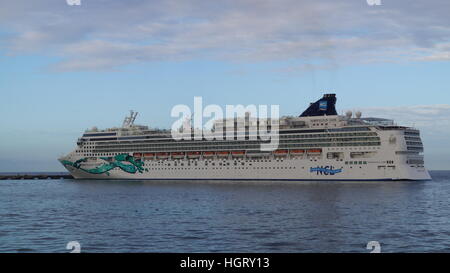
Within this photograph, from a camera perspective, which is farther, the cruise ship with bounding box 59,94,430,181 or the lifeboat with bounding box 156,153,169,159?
the lifeboat with bounding box 156,153,169,159

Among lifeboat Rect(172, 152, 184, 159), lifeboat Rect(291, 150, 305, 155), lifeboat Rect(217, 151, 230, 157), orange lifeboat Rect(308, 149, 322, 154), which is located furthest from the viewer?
lifeboat Rect(172, 152, 184, 159)

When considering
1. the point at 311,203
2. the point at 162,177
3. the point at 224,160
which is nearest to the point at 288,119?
the point at 224,160

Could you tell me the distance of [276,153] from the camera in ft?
232

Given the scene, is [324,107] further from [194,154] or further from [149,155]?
[149,155]

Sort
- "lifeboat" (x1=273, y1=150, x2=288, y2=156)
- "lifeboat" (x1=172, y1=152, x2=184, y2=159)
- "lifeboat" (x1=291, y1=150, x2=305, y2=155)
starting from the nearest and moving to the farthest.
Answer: "lifeboat" (x1=291, y1=150, x2=305, y2=155)
"lifeboat" (x1=273, y1=150, x2=288, y2=156)
"lifeboat" (x1=172, y1=152, x2=184, y2=159)

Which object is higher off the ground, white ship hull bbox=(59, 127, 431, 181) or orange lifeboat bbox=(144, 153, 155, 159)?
orange lifeboat bbox=(144, 153, 155, 159)

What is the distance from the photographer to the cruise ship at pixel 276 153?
213 feet

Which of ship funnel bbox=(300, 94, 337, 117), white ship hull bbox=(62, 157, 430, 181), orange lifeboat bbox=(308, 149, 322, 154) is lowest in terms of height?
white ship hull bbox=(62, 157, 430, 181)

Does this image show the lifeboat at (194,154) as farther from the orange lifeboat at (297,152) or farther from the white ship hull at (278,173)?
the orange lifeboat at (297,152)

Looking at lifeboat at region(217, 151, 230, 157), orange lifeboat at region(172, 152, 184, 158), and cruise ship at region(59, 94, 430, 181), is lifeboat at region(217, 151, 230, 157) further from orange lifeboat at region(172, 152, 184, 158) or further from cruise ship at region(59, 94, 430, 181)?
orange lifeboat at region(172, 152, 184, 158)

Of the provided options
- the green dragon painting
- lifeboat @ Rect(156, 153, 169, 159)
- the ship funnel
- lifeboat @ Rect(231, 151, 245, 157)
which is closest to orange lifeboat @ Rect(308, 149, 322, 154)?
the ship funnel

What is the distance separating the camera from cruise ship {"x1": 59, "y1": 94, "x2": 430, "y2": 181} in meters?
64.8

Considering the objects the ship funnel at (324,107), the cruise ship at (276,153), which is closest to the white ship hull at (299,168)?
the cruise ship at (276,153)

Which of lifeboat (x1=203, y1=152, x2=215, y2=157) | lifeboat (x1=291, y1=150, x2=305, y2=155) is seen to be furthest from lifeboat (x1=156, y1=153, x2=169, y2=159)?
lifeboat (x1=291, y1=150, x2=305, y2=155)
